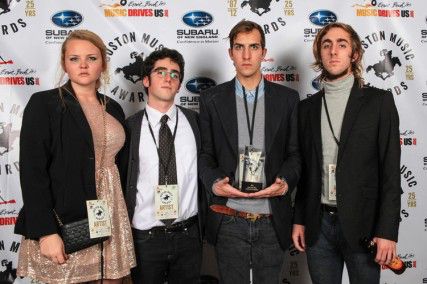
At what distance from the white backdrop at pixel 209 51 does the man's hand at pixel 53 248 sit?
4.33 ft

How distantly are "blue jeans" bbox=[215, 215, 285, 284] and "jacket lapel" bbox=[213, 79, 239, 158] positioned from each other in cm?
34

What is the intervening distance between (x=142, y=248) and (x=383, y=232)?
3.60ft

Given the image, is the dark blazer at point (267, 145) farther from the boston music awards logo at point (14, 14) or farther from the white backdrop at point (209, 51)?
the boston music awards logo at point (14, 14)

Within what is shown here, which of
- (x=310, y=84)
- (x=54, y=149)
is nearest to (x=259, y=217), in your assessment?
(x=54, y=149)

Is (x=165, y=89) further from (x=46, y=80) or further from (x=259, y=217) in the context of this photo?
(x=46, y=80)

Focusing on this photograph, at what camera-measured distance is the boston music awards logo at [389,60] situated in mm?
3062

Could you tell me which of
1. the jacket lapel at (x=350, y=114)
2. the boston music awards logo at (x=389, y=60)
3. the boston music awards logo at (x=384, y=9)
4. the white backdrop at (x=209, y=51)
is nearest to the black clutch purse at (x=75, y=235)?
the jacket lapel at (x=350, y=114)

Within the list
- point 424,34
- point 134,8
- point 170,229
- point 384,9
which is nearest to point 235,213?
point 170,229

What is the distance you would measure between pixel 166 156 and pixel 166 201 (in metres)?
0.22

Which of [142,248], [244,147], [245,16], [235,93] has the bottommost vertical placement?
[142,248]

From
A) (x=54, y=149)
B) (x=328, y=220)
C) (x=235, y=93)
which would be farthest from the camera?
(x=235, y=93)

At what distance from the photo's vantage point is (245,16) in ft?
9.75

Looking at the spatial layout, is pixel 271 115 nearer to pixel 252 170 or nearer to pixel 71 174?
pixel 252 170

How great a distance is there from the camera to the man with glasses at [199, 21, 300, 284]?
1.98m
